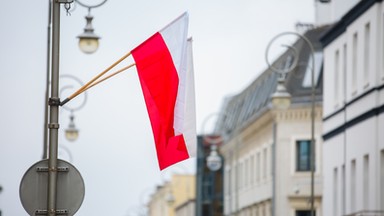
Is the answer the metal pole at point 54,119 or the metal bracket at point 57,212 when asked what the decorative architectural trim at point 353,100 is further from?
the metal bracket at point 57,212

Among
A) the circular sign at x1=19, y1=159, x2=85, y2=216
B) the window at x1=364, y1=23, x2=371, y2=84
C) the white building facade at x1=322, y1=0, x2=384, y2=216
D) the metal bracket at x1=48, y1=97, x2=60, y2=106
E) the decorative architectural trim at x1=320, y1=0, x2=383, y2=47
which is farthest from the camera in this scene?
the window at x1=364, y1=23, x2=371, y2=84

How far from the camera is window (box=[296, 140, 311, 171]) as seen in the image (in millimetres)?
79625

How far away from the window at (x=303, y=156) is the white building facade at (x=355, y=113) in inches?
768

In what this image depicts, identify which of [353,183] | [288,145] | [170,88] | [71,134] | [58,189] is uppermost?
[288,145]

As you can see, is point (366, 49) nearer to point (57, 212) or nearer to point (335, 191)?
point (335, 191)

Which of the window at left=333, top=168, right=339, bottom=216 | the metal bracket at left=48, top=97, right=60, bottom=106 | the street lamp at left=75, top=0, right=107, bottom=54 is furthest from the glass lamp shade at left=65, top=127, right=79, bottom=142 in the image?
the metal bracket at left=48, top=97, right=60, bottom=106

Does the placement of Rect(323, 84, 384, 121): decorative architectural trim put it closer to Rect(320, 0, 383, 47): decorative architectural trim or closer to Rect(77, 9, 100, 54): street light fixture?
Rect(320, 0, 383, 47): decorative architectural trim

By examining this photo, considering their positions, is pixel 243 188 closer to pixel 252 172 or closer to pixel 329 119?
pixel 252 172

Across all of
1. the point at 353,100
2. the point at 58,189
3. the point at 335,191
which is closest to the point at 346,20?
the point at 353,100

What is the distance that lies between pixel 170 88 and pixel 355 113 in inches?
1207

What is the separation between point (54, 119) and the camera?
2183 cm

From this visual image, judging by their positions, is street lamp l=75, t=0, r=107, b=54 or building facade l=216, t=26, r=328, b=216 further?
building facade l=216, t=26, r=328, b=216

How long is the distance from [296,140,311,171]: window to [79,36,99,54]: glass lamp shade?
40975 mm

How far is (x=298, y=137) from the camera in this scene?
262 feet
